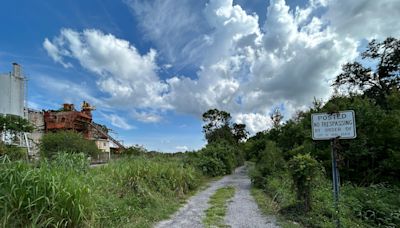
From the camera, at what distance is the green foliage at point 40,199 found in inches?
138

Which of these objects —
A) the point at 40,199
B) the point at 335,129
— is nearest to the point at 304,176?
the point at 335,129

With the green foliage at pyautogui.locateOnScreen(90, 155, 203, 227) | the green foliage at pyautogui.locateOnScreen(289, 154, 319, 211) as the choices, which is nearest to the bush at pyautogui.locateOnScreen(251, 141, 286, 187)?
the green foliage at pyautogui.locateOnScreen(90, 155, 203, 227)

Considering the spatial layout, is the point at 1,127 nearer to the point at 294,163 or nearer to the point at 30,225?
the point at 30,225

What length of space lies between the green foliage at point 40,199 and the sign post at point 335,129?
154 inches

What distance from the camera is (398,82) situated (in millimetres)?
18344

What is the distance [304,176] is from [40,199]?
15.2ft

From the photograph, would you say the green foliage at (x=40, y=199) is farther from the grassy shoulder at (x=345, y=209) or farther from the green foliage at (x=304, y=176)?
the green foliage at (x=304, y=176)

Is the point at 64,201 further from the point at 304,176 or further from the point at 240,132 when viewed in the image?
the point at 240,132

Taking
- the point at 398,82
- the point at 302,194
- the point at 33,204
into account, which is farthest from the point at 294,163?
the point at 398,82

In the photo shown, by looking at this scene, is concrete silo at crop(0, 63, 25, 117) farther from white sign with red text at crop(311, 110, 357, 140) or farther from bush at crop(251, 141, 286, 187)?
white sign with red text at crop(311, 110, 357, 140)

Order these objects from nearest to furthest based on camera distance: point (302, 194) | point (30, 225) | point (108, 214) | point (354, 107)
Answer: point (30, 225) → point (108, 214) → point (302, 194) → point (354, 107)

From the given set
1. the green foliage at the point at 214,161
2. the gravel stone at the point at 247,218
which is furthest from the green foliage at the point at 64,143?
the gravel stone at the point at 247,218

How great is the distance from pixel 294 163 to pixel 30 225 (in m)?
4.72

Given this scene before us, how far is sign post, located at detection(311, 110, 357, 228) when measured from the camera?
4273 mm
